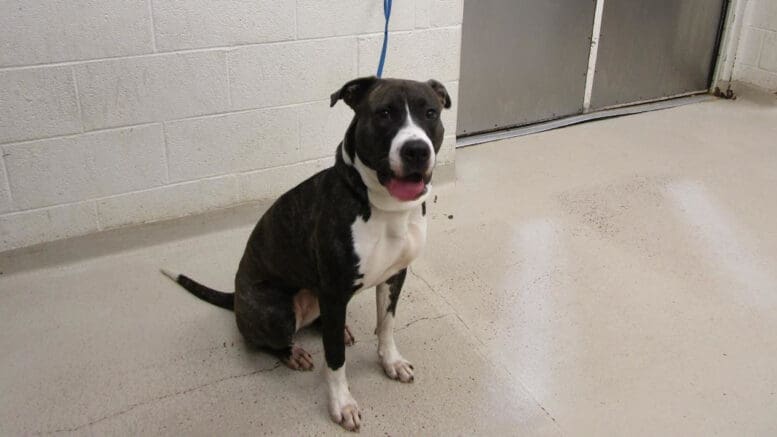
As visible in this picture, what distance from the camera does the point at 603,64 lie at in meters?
4.28

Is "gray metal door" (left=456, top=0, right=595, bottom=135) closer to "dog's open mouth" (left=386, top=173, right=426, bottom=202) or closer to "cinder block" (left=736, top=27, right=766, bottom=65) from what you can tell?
"cinder block" (left=736, top=27, right=766, bottom=65)

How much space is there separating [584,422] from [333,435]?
0.70 m

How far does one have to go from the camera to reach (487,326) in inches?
97.2

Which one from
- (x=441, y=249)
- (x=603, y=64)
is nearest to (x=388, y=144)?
(x=441, y=249)

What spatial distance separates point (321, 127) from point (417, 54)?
53 centimetres

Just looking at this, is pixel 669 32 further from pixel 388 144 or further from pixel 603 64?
pixel 388 144

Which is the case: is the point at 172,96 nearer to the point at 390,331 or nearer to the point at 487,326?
the point at 390,331

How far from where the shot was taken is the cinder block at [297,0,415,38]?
289cm

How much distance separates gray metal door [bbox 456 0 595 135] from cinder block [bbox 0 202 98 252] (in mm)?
1949

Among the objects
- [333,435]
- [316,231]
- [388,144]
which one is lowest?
[333,435]

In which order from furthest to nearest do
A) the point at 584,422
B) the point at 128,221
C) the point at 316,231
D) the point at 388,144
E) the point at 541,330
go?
the point at 128,221 → the point at 541,330 → the point at 584,422 → the point at 316,231 → the point at 388,144

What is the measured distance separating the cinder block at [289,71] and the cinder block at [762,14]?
2.86 metres

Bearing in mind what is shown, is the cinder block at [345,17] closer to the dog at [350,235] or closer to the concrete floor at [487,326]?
the concrete floor at [487,326]

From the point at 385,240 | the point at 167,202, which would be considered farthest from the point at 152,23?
the point at 385,240
